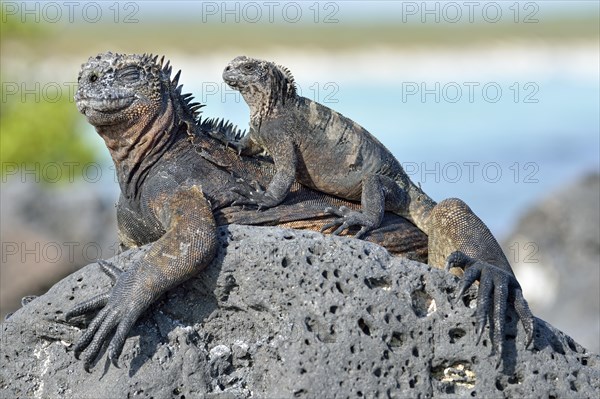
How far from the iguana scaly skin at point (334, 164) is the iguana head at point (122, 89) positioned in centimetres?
42

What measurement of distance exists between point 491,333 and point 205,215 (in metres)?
1.42

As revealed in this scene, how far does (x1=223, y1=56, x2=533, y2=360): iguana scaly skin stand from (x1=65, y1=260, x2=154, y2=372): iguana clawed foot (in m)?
0.86

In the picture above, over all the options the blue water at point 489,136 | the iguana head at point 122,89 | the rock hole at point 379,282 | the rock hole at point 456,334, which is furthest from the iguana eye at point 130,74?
the blue water at point 489,136

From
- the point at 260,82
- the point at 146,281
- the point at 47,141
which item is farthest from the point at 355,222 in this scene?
the point at 47,141

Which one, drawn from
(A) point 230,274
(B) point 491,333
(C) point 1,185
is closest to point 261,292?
(A) point 230,274

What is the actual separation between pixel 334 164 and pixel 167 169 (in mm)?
857

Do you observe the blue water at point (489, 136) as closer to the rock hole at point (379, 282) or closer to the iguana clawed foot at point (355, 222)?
the iguana clawed foot at point (355, 222)

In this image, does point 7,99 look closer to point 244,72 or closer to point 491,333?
point 244,72

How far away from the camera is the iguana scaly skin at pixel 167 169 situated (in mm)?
5453

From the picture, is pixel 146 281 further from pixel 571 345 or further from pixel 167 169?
pixel 571 345

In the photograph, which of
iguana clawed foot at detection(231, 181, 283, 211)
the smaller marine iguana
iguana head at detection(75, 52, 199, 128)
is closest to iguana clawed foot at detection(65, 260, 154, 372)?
iguana clawed foot at detection(231, 181, 283, 211)

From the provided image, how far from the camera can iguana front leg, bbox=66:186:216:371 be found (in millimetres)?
5035

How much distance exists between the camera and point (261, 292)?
5.11 meters

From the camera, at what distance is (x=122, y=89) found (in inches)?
220
